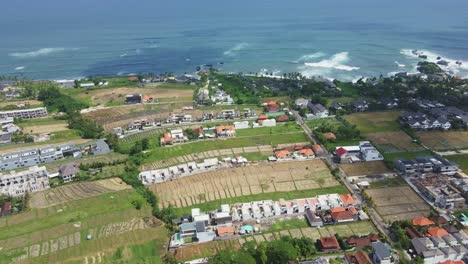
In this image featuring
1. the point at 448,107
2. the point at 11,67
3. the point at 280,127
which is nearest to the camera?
the point at 280,127

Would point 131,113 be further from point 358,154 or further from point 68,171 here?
point 358,154

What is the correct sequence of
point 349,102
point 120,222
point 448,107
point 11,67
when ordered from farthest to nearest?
1. point 11,67
2. point 349,102
3. point 448,107
4. point 120,222

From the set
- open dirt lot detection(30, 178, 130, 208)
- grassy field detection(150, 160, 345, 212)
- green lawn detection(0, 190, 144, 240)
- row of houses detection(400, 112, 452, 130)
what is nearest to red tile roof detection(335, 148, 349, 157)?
grassy field detection(150, 160, 345, 212)

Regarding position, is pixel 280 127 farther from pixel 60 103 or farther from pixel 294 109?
pixel 60 103

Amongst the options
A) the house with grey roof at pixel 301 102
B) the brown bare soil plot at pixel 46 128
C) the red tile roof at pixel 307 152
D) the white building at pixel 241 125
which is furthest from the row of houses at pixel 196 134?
the brown bare soil plot at pixel 46 128

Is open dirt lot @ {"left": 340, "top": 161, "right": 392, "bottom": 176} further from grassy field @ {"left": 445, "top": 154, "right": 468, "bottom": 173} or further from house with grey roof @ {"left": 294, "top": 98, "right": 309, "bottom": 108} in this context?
house with grey roof @ {"left": 294, "top": 98, "right": 309, "bottom": 108}

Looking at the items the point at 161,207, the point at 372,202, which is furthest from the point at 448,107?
the point at 161,207

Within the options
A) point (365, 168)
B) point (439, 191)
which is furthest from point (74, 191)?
point (439, 191)
